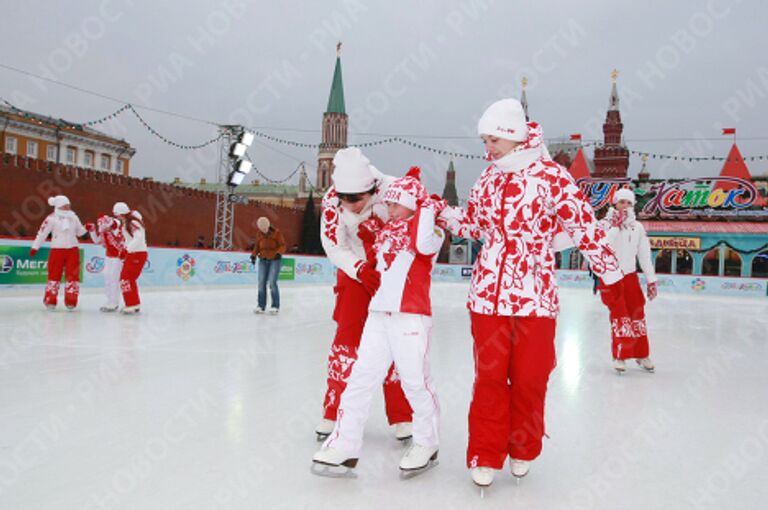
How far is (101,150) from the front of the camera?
40062mm

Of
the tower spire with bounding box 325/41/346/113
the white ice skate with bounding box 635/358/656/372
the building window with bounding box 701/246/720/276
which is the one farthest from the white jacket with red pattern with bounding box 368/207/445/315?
the tower spire with bounding box 325/41/346/113

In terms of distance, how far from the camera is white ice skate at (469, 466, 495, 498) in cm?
209

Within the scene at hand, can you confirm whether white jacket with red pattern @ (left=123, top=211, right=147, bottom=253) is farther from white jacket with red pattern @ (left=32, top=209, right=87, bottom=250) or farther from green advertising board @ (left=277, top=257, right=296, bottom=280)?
green advertising board @ (left=277, top=257, right=296, bottom=280)

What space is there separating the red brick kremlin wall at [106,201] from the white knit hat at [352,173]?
13.5 metres

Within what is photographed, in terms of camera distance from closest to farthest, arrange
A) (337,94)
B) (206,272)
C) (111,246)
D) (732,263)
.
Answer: (111,246) < (206,272) < (732,263) < (337,94)

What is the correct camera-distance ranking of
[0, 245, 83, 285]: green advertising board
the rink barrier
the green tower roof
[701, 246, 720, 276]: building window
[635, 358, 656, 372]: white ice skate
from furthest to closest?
the green tower roof < [701, 246, 720, 276]: building window < the rink barrier < [0, 245, 83, 285]: green advertising board < [635, 358, 656, 372]: white ice skate

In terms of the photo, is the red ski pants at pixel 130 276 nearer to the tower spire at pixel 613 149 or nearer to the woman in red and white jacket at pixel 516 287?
the woman in red and white jacket at pixel 516 287

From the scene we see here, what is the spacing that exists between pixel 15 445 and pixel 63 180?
1480 centimetres

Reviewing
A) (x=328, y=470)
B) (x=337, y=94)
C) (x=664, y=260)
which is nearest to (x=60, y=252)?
(x=328, y=470)

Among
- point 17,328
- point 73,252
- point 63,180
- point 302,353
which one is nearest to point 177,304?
point 73,252

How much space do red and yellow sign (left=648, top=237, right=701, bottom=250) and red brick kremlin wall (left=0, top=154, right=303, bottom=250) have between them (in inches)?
623

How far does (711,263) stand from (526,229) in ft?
94.1

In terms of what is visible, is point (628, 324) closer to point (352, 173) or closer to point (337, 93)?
point (352, 173)

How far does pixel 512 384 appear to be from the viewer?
2232mm
